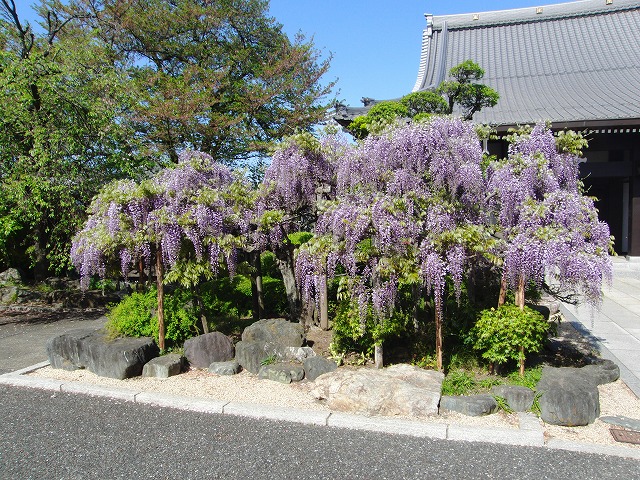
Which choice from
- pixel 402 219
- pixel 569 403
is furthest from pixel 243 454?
pixel 569 403

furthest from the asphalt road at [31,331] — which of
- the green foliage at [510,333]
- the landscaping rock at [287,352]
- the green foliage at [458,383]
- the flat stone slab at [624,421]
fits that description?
the flat stone slab at [624,421]

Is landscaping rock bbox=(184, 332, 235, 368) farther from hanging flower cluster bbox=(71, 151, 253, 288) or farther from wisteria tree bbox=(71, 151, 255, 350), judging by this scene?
hanging flower cluster bbox=(71, 151, 253, 288)

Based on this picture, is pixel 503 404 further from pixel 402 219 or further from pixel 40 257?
pixel 40 257

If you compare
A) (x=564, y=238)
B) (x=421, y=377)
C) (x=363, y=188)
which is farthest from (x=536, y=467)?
(x=363, y=188)

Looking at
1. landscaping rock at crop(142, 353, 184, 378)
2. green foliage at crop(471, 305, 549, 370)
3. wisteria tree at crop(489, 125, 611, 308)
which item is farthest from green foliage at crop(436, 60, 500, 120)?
landscaping rock at crop(142, 353, 184, 378)

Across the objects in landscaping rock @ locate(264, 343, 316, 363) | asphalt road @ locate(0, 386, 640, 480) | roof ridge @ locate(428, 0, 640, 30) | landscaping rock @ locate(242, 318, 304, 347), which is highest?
roof ridge @ locate(428, 0, 640, 30)

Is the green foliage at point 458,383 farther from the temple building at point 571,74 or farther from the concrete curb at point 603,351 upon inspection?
the temple building at point 571,74

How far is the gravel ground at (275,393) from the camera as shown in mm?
4168

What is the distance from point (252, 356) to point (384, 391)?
1.93 metres

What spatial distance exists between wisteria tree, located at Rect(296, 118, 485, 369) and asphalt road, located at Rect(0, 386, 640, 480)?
1.49m

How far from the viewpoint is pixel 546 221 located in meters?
5.06

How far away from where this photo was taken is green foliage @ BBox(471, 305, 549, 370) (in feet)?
16.1

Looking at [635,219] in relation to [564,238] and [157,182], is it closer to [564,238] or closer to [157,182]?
[564,238]

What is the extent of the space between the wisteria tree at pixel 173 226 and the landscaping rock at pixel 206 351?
1.75 ft
